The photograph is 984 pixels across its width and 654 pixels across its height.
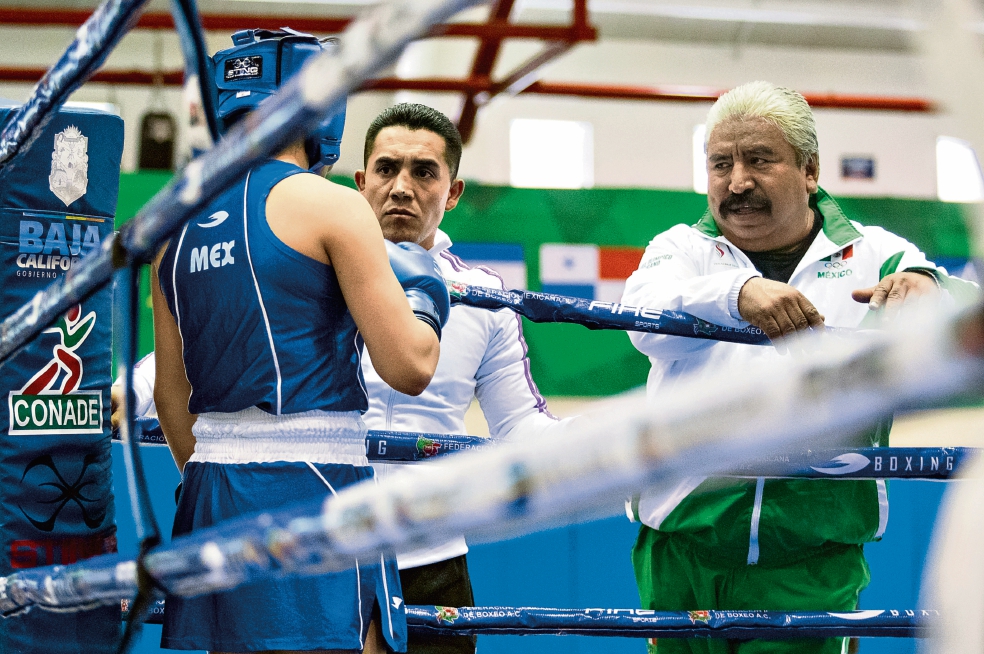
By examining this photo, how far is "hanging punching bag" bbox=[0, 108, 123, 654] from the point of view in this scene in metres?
1.15

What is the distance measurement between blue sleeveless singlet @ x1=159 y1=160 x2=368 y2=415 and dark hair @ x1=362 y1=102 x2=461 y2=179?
0.89 meters

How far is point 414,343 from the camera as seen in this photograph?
1080mm

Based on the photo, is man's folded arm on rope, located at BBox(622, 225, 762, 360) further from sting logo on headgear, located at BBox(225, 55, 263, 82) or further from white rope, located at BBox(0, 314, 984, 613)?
white rope, located at BBox(0, 314, 984, 613)

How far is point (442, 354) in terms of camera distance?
6.50 feet

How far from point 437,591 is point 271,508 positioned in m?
0.87

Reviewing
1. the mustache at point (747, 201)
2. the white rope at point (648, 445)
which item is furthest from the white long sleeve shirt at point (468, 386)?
the white rope at point (648, 445)

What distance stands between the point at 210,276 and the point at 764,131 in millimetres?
999

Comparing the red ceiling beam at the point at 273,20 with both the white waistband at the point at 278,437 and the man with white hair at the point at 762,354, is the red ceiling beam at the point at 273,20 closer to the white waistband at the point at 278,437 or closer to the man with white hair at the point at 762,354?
the man with white hair at the point at 762,354

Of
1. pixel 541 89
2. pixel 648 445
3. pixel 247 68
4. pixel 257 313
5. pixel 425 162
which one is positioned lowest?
pixel 648 445

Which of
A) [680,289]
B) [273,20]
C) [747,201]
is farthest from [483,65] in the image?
[680,289]

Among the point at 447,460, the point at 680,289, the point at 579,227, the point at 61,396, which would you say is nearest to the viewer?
the point at 447,460

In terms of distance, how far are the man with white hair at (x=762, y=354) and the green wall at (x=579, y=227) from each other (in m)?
1.64

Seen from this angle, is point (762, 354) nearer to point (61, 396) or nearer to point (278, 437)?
point (278, 437)

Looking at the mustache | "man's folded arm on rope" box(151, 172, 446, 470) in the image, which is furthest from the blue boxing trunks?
the mustache
